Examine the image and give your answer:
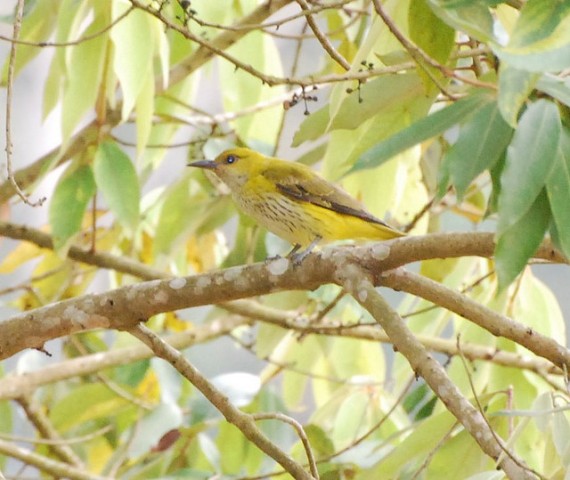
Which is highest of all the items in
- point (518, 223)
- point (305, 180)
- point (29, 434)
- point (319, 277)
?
point (29, 434)

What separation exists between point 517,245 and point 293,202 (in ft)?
4.58

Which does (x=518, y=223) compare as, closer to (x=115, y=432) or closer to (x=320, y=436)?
(x=320, y=436)

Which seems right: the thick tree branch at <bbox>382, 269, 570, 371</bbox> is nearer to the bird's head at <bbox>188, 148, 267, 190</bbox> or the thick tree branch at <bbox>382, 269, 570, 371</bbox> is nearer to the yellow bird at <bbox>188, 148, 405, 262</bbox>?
the yellow bird at <bbox>188, 148, 405, 262</bbox>

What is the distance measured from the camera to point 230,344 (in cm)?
521

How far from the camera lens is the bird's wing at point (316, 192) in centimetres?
242

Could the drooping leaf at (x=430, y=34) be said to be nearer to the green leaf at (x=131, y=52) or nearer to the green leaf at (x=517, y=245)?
the green leaf at (x=517, y=245)

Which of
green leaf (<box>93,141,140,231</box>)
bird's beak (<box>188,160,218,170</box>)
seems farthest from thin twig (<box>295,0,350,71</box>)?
bird's beak (<box>188,160,218,170</box>)

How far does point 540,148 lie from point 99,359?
184cm

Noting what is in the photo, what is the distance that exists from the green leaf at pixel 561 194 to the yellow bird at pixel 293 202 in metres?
1.07

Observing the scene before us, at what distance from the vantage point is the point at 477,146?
129 cm

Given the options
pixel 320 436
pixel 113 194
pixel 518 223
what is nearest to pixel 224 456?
pixel 320 436

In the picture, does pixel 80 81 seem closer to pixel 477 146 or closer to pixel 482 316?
pixel 482 316

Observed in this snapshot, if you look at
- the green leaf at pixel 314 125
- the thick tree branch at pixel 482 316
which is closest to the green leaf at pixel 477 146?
the thick tree branch at pixel 482 316

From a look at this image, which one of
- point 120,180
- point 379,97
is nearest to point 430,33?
point 379,97
